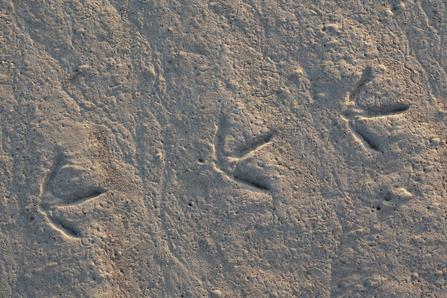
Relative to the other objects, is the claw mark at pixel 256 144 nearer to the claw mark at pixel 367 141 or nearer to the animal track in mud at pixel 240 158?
the animal track in mud at pixel 240 158

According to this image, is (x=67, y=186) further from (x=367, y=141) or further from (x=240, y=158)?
(x=367, y=141)

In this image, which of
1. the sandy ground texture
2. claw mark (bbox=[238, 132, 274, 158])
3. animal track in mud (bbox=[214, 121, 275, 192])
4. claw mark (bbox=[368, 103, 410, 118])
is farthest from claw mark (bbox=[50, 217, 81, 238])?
claw mark (bbox=[368, 103, 410, 118])

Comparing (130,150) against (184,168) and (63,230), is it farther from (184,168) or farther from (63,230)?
(63,230)

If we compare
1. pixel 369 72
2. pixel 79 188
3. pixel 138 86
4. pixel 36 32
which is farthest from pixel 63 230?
pixel 369 72

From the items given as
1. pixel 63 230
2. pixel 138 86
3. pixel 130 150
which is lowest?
pixel 63 230

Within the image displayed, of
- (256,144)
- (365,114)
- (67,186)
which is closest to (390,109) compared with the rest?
(365,114)

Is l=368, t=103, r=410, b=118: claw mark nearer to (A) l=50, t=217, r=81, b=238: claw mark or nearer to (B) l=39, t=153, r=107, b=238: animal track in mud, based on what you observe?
(B) l=39, t=153, r=107, b=238: animal track in mud
